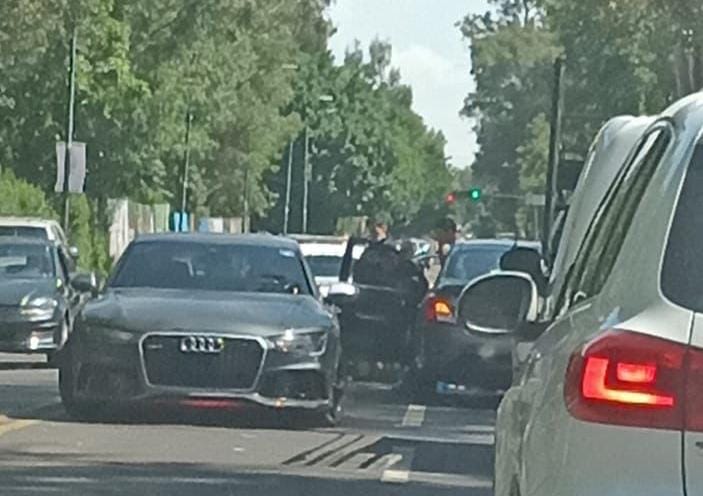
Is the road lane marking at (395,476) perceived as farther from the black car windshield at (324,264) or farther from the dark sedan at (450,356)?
the black car windshield at (324,264)

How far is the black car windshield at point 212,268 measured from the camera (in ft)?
56.1

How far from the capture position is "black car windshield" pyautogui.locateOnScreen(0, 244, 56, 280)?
25.4 meters

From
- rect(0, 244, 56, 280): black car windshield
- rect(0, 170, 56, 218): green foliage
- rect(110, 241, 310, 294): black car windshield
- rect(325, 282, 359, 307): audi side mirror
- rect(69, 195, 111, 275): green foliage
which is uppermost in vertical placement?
rect(110, 241, 310, 294): black car windshield

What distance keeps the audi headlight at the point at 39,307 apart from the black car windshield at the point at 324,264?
5.30 m

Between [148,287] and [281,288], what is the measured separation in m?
1.01

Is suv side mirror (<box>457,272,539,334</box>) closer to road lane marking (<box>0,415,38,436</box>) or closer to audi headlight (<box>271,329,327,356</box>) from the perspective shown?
audi headlight (<box>271,329,327,356</box>)

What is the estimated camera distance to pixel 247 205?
8650cm

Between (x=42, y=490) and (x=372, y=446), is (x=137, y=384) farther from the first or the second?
(x=42, y=490)

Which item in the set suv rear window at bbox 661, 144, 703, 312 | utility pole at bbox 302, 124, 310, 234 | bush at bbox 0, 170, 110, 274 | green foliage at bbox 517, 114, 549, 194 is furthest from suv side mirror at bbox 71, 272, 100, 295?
green foliage at bbox 517, 114, 549, 194

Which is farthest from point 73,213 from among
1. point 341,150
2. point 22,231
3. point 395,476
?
point 341,150

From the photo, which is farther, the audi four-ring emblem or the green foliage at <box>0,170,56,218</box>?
the green foliage at <box>0,170,56,218</box>

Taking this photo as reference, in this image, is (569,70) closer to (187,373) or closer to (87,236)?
(87,236)

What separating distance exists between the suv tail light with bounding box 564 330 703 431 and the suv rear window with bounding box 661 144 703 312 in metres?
0.14

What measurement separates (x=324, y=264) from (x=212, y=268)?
12.2 metres
